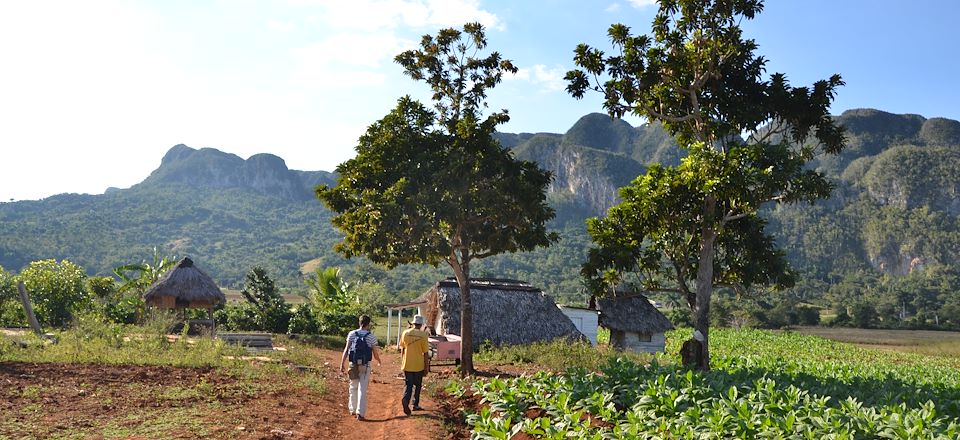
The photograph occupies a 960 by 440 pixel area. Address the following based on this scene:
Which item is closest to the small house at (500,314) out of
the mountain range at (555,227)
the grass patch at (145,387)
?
the grass patch at (145,387)

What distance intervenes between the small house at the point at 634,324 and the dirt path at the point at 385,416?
19438 millimetres

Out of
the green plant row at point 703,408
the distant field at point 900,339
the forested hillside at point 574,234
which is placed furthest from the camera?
the forested hillside at point 574,234

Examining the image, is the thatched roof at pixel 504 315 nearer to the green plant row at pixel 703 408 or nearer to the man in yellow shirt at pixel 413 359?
the green plant row at pixel 703 408

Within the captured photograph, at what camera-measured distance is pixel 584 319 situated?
1330 inches

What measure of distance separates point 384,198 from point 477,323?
13448 mm

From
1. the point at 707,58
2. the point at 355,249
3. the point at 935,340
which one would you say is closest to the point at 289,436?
the point at 355,249

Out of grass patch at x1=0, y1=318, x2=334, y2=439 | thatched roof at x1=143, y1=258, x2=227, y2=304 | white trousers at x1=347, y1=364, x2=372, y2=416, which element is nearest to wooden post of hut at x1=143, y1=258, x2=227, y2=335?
thatched roof at x1=143, y1=258, x2=227, y2=304

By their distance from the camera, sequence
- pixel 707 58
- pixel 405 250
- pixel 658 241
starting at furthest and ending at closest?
pixel 405 250
pixel 658 241
pixel 707 58

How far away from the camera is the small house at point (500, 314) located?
27875 mm

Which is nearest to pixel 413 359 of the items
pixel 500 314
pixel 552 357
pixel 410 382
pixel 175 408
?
pixel 410 382

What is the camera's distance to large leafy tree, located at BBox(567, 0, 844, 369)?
13.6 meters

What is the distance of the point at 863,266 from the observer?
137250 millimetres

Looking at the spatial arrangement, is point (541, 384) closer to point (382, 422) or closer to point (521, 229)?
point (382, 422)

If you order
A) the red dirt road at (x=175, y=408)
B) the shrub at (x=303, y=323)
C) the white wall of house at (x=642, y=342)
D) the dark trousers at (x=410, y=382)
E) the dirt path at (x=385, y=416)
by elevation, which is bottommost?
the white wall of house at (x=642, y=342)
